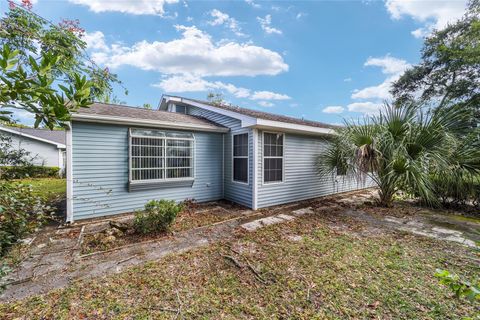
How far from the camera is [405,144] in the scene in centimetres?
560

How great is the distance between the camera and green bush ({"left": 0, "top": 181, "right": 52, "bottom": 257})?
1.46m

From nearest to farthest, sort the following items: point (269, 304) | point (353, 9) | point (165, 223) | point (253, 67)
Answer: point (269, 304) → point (165, 223) → point (353, 9) → point (253, 67)

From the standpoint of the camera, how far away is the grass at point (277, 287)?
7.38ft

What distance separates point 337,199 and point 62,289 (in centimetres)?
772

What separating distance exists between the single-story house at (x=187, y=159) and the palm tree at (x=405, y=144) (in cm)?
159

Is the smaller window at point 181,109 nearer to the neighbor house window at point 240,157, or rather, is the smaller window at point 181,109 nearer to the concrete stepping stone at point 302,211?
the neighbor house window at point 240,157

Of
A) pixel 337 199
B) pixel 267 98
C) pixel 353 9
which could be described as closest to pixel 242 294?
pixel 337 199

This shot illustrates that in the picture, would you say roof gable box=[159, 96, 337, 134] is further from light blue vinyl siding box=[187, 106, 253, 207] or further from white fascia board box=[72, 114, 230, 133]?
white fascia board box=[72, 114, 230, 133]

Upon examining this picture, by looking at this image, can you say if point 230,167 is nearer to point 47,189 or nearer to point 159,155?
point 159,155

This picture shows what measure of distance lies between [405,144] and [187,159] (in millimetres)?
6154

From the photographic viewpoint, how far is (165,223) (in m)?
4.37

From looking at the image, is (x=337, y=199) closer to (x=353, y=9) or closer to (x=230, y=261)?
(x=230, y=261)

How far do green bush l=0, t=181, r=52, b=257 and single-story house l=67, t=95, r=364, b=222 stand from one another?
293 cm

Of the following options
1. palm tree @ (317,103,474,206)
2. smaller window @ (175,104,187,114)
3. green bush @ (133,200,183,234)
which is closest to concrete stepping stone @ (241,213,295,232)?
green bush @ (133,200,183,234)
